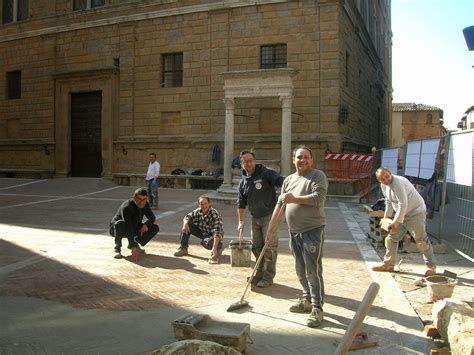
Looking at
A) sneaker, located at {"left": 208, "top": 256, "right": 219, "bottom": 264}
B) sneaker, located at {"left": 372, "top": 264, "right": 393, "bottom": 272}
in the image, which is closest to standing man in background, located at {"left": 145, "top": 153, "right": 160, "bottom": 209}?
sneaker, located at {"left": 208, "top": 256, "right": 219, "bottom": 264}

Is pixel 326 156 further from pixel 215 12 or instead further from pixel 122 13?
pixel 122 13

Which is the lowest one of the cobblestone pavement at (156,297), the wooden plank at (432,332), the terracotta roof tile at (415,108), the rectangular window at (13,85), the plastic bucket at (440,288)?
the cobblestone pavement at (156,297)

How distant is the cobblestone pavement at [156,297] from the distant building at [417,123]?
59197 millimetres

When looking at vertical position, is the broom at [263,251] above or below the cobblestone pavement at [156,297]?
above

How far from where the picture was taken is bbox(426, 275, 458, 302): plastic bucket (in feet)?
18.3

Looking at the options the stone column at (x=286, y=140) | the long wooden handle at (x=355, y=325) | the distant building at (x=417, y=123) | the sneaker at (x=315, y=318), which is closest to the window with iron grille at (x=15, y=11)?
the stone column at (x=286, y=140)

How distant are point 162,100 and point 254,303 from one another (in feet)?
60.4

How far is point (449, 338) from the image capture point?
156 inches

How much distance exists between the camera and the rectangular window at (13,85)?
27.6 metres

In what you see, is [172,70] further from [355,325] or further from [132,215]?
[355,325]

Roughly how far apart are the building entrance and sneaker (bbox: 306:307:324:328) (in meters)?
21.2

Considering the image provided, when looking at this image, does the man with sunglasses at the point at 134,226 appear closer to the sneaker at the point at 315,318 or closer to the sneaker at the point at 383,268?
the sneaker at the point at 383,268

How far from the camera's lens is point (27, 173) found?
2647cm

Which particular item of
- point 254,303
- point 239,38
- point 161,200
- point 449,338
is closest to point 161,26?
point 239,38
